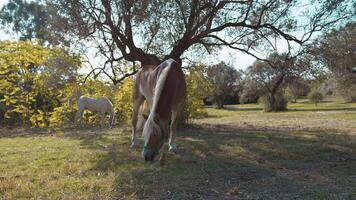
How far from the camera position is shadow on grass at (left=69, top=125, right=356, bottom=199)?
4.39m

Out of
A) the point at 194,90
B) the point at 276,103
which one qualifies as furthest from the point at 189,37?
the point at 276,103

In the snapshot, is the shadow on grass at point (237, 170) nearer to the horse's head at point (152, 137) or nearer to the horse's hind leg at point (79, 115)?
the horse's head at point (152, 137)

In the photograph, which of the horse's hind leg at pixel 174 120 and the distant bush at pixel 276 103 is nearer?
the horse's hind leg at pixel 174 120

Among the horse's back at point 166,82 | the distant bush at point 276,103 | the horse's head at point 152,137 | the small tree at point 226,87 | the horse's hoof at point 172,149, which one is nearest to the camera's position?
the horse's head at point 152,137

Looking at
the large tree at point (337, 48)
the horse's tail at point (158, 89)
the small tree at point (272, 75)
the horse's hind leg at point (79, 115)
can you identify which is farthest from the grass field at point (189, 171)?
the horse's hind leg at point (79, 115)

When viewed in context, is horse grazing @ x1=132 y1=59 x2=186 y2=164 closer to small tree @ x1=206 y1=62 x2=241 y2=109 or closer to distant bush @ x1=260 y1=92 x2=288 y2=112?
small tree @ x1=206 y1=62 x2=241 y2=109

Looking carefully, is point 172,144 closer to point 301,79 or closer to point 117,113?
point 301,79

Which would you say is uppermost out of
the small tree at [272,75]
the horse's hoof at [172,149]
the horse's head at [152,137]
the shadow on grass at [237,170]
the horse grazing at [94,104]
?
the small tree at [272,75]

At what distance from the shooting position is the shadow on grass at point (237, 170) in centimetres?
439

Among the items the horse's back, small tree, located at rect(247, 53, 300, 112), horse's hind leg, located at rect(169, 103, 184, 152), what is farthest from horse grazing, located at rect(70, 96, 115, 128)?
horse's hind leg, located at rect(169, 103, 184, 152)

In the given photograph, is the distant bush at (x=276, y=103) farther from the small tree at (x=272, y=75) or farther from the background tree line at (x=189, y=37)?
the background tree line at (x=189, y=37)

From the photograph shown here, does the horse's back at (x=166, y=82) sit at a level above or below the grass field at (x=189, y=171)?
above

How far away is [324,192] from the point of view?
438 cm

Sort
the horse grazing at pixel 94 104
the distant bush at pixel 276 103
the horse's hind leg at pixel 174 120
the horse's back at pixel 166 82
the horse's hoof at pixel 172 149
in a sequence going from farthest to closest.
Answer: the distant bush at pixel 276 103
the horse grazing at pixel 94 104
the horse's hoof at pixel 172 149
the horse's hind leg at pixel 174 120
the horse's back at pixel 166 82
